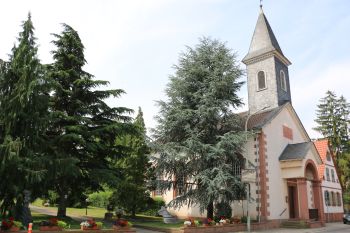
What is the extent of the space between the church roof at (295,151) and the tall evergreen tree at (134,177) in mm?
11359

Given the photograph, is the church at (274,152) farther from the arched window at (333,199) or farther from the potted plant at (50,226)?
the potted plant at (50,226)

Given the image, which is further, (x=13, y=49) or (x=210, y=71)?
(x=210, y=71)

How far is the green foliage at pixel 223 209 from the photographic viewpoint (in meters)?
24.6

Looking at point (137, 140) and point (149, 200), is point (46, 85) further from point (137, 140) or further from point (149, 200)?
point (149, 200)

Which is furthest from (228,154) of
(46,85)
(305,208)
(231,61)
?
(46,85)

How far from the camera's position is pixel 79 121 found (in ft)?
72.1

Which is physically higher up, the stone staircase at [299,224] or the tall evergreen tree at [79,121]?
the tall evergreen tree at [79,121]

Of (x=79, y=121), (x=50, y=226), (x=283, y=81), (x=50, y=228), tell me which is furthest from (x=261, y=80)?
(x=50, y=228)

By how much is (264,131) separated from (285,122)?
4993mm

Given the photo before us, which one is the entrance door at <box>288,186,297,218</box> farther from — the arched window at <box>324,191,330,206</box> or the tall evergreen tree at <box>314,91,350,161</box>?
the tall evergreen tree at <box>314,91,350,161</box>

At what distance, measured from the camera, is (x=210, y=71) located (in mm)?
26984

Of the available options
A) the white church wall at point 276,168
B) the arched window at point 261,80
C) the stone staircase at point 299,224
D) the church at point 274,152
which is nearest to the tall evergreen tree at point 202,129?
the church at point 274,152

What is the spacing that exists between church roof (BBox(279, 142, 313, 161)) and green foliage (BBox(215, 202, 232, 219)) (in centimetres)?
776

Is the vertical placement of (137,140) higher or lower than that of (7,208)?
higher
